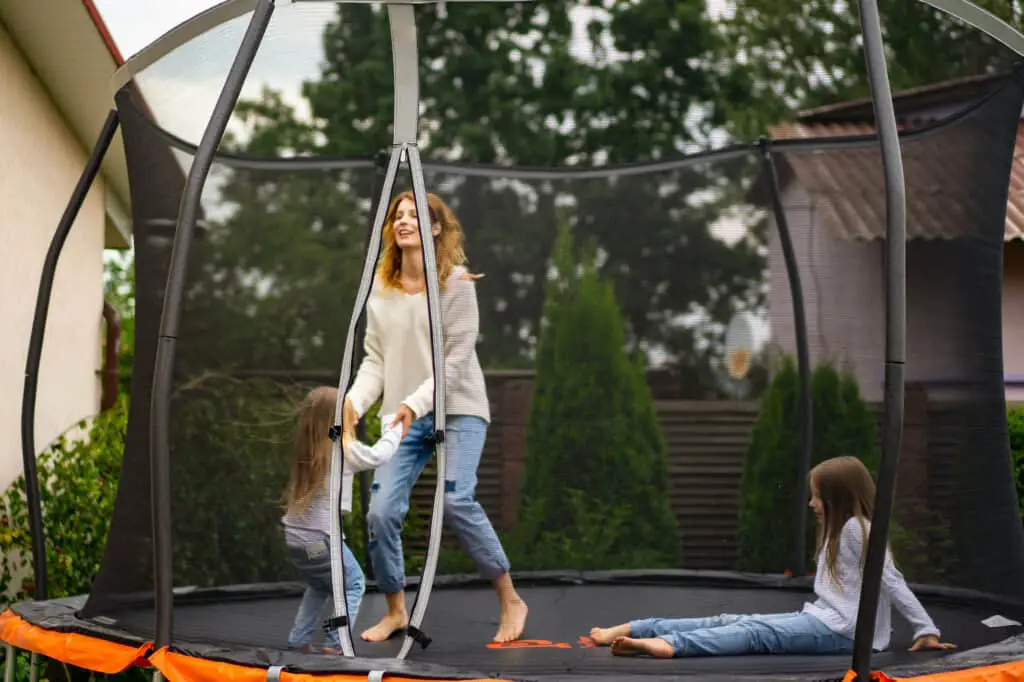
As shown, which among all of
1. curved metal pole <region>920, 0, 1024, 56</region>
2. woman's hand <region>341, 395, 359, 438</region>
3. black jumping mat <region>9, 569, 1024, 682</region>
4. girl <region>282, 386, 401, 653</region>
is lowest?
black jumping mat <region>9, 569, 1024, 682</region>

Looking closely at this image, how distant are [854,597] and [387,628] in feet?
3.71

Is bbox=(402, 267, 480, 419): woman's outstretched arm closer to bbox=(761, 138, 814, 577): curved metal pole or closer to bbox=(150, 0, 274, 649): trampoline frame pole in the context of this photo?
bbox=(150, 0, 274, 649): trampoline frame pole

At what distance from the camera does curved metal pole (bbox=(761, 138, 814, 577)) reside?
3844 mm

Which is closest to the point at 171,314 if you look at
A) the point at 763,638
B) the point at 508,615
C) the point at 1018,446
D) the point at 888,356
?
the point at 508,615

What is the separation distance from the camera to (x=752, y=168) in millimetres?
3871

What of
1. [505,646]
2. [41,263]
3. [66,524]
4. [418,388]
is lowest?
[505,646]

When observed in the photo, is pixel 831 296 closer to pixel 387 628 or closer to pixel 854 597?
pixel 854 597

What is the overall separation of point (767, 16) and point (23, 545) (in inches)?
105

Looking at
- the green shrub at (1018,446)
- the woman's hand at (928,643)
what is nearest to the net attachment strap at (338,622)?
the woman's hand at (928,643)

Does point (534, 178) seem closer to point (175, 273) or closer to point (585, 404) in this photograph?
point (585, 404)

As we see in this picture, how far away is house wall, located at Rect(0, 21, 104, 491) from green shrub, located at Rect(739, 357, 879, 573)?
2.41 m

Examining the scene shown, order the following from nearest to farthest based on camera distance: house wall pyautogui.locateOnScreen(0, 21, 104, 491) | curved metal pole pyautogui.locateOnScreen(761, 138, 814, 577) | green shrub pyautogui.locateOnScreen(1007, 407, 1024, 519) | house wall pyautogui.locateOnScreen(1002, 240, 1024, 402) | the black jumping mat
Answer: the black jumping mat → curved metal pole pyautogui.locateOnScreen(761, 138, 814, 577) → house wall pyautogui.locateOnScreen(0, 21, 104, 491) → green shrub pyautogui.locateOnScreen(1007, 407, 1024, 519) → house wall pyautogui.locateOnScreen(1002, 240, 1024, 402)

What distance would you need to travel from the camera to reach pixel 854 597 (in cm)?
284

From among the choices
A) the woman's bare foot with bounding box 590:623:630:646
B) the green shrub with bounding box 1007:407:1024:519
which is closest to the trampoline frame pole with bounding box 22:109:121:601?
the woman's bare foot with bounding box 590:623:630:646
